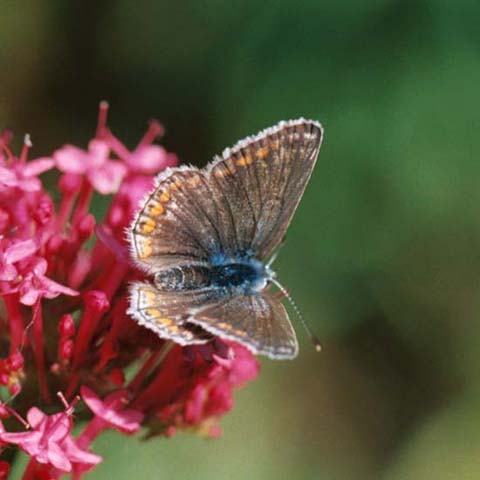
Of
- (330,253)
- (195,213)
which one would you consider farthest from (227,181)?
(330,253)

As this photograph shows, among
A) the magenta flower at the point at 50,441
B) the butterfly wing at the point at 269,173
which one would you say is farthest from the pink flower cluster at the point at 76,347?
the butterfly wing at the point at 269,173

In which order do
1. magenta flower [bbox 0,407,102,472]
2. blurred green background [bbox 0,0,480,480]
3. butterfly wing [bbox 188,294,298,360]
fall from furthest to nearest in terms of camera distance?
blurred green background [bbox 0,0,480,480], magenta flower [bbox 0,407,102,472], butterfly wing [bbox 188,294,298,360]

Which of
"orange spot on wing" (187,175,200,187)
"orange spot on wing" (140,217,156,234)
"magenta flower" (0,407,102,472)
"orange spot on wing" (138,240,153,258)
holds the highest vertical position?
"orange spot on wing" (187,175,200,187)

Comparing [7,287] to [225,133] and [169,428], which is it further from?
[225,133]

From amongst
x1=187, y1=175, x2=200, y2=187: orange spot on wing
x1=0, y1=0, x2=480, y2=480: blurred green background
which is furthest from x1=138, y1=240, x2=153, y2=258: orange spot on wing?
x1=0, y1=0, x2=480, y2=480: blurred green background

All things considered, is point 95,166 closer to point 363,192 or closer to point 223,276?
point 223,276

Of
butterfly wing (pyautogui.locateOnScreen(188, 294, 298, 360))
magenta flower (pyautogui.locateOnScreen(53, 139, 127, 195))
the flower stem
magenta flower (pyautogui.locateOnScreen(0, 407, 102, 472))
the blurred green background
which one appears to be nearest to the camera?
butterfly wing (pyautogui.locateOnScreen(188, 294, 298, 360))

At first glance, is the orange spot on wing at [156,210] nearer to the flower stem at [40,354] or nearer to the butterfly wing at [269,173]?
the butterfly wing at [269,173]

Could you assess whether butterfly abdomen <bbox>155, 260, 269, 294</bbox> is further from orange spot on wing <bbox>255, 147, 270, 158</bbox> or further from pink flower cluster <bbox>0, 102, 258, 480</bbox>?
orange spot on wing <bbox>255, 147, 270, 158</bbox>
